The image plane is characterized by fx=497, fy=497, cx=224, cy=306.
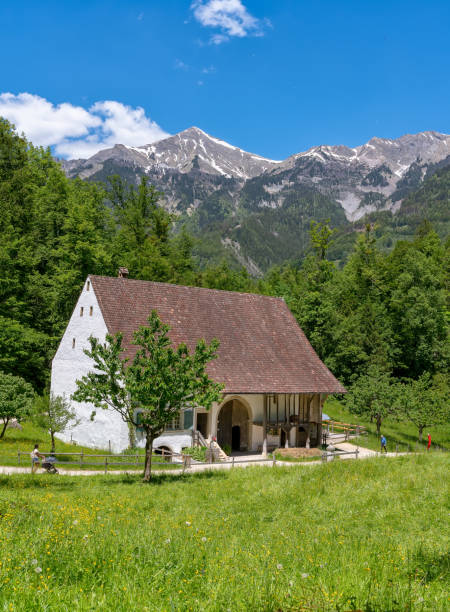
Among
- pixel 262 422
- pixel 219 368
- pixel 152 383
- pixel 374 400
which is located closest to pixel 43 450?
pixel 219 368

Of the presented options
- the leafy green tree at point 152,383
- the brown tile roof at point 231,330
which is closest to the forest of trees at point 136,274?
the brown tile roof at point 231,330

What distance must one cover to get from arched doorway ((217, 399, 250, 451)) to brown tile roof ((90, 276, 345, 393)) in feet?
9.01

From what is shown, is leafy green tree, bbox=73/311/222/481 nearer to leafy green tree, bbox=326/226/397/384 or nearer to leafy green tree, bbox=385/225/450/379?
leafy green tree, bbox=326/226/397/384

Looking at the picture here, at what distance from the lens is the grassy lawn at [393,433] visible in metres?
38.5

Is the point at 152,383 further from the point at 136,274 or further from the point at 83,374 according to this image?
the point at 136,274

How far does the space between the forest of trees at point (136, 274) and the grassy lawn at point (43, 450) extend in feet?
19.5

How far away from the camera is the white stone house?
30297 millimetres

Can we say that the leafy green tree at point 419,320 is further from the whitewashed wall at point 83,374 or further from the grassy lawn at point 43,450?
the grassy lawn at point 43,450

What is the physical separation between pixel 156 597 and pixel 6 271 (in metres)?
35.8

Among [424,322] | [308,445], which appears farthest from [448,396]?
[308,445]

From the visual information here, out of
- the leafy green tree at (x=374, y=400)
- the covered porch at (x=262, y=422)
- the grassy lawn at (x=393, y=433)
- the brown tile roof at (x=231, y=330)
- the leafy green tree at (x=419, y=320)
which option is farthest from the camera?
the leafy green tree at (x=419, y=320)

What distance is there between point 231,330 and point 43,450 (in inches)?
558

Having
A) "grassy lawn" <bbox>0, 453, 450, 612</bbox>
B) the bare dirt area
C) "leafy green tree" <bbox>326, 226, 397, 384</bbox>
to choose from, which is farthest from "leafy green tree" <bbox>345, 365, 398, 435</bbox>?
"grassy lawn" <bbox>0, 453, 450, 612</bbox>

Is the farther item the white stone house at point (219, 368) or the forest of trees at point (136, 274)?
the forest of trees at point (136, 274)
